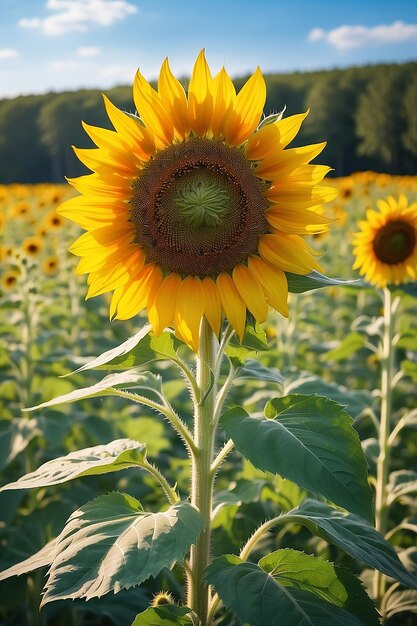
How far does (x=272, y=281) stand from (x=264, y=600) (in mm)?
786

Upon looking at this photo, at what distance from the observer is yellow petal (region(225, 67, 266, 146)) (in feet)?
5.49

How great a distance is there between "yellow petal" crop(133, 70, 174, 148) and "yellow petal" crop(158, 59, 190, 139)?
0.5 inches

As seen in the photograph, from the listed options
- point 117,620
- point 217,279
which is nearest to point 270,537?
point 117,620

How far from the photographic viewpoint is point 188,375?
184 cm

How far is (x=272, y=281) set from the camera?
5.65ft

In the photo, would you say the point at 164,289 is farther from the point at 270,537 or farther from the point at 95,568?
the point at 270,537

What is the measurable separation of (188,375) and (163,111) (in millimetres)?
713

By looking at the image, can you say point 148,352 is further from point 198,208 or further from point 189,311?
point 198,208

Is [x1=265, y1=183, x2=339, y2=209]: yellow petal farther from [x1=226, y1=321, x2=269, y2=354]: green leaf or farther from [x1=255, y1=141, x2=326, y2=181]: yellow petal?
[x1=226, y1=321, x2=269, y2=354]: green leaf

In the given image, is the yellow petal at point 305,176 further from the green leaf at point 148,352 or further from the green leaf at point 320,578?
the green leaf at point 320,578

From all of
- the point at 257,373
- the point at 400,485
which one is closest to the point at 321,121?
the point at 400,485

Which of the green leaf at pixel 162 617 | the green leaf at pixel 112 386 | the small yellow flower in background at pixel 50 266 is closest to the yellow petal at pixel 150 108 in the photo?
the green leaf at pixel 112 386

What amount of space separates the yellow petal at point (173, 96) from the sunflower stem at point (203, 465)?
0.53 m

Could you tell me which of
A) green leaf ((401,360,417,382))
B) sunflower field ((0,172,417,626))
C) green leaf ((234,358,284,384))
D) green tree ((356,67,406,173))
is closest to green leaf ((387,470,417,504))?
sunflower field ((0,172,417,626))
